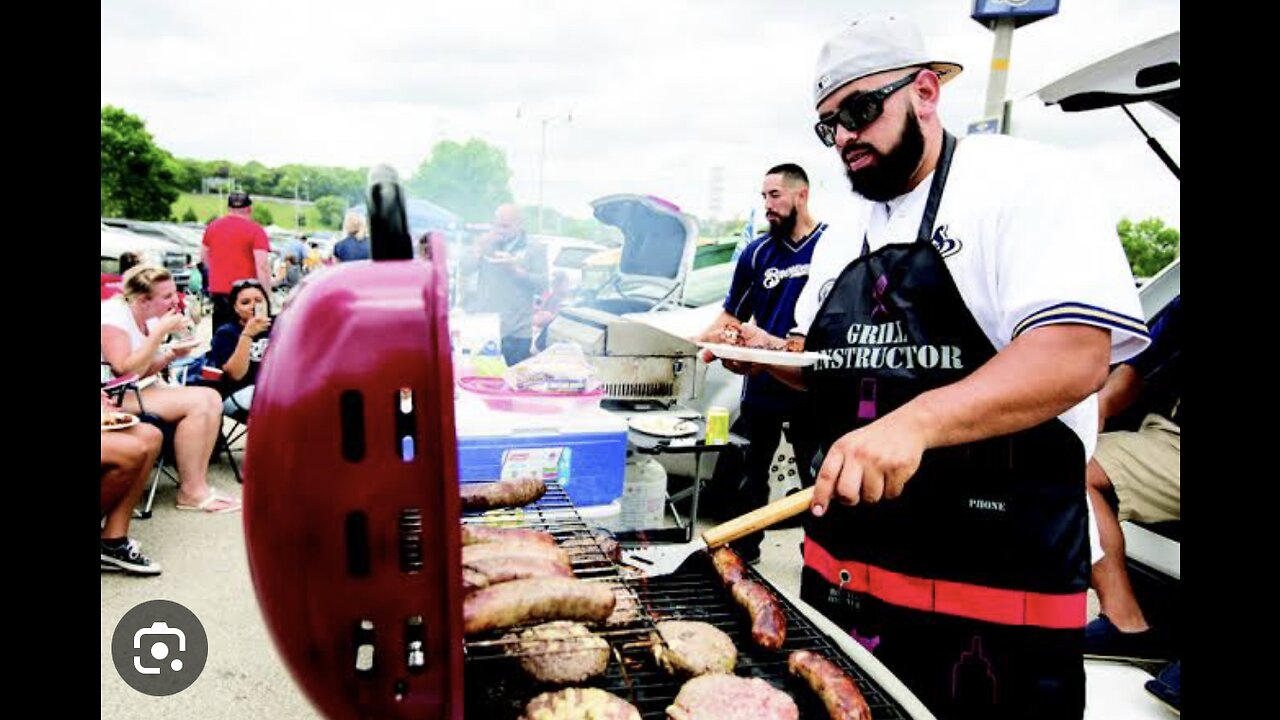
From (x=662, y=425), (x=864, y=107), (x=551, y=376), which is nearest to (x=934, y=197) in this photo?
(x=864, y=107)

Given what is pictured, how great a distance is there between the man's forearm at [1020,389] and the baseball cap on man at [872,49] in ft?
2.19

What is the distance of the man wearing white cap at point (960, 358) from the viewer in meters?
1.44

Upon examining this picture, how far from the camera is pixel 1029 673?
165 cm

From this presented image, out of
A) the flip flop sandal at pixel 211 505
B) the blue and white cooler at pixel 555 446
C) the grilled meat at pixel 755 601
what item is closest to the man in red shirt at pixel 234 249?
the flip flop sandal at pixel 211 505

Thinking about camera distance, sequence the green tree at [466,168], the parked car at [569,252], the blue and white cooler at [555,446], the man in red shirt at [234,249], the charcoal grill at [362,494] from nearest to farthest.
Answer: the charcoal grill at [362,494] < the blue and white cooler at [555,446] < the man in red shirt at [234,249] < the parked car at [569,252] < the green tree at [466,168]

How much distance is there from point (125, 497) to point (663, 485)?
313cm

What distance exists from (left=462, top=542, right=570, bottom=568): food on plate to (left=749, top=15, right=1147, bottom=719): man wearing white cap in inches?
21.7

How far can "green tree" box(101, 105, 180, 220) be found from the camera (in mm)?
37688

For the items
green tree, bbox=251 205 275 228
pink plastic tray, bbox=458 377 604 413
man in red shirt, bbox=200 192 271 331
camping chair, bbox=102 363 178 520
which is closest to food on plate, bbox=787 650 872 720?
pink plastic tray, bbox=458 377 604 413

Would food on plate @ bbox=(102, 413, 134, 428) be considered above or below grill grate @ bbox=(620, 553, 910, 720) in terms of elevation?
below

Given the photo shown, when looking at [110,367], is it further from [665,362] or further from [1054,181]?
[1054,181]

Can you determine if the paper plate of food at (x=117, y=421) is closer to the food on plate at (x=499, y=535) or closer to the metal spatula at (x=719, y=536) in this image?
the food on plate at (x=499, y=535)

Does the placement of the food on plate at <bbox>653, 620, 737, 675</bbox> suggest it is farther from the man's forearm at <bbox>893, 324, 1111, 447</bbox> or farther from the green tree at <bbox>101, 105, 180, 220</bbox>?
the green tree at <bbox>101, 105, 180, 220</bbox>
